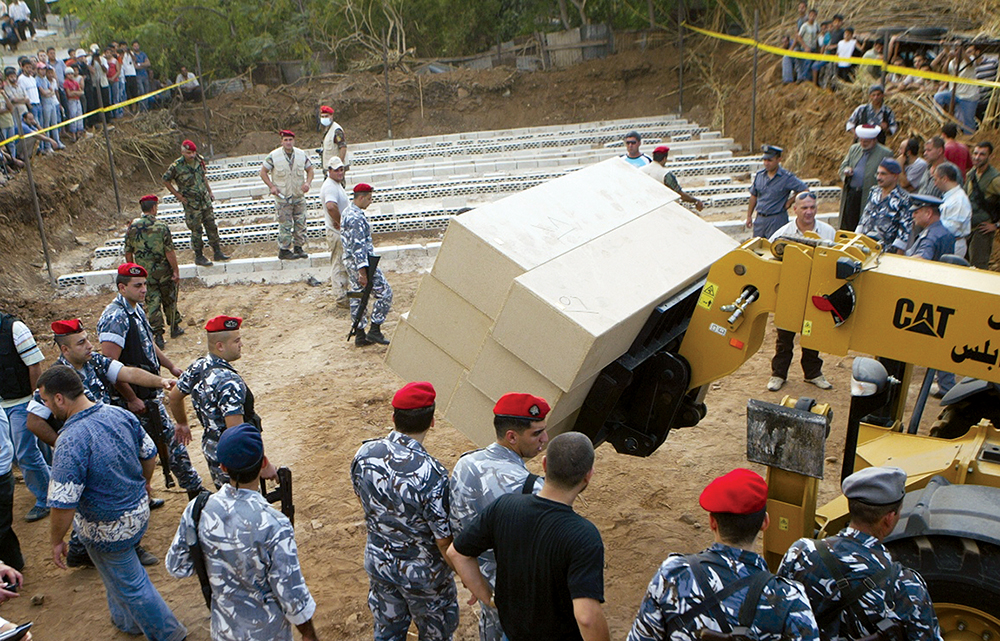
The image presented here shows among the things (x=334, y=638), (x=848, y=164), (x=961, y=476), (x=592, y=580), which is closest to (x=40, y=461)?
(x=334, y=638)

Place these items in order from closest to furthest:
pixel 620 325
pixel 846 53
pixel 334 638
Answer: pixel 620 325 → pixel 334 638 → pixel 846 53

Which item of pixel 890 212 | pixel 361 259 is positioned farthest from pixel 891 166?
pixel 361 259

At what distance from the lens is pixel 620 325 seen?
14.1ft

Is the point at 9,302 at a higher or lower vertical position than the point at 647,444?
lower

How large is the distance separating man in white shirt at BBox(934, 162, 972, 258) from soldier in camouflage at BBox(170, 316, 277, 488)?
617 cm

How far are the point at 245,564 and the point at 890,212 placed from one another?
6.80m

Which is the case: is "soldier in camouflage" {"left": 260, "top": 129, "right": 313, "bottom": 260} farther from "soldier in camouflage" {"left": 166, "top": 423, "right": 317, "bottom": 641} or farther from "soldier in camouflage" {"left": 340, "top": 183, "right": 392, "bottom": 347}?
"soldier in camouflage" {"left": 166, "top": 423, "right": 317, "bottom": 641}

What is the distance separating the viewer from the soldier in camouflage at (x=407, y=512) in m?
3.64

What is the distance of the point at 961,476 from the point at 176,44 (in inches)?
856

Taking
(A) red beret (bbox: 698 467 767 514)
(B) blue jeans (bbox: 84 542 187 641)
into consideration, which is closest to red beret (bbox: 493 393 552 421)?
(A) red beret (bbox: 698 467 767 514)

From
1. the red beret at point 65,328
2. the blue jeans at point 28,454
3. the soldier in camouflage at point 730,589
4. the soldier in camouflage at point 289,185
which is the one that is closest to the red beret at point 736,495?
the soldier in camouflage at point 730,589

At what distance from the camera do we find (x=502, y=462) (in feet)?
11.6

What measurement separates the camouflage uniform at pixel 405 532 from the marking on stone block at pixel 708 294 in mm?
1701

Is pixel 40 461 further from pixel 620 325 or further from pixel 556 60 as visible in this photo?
pixel 556 60
